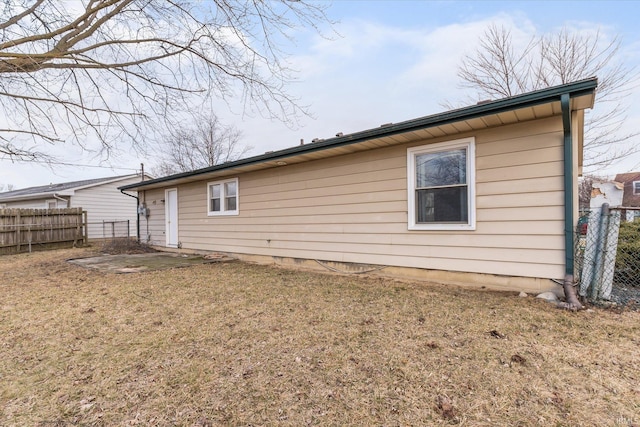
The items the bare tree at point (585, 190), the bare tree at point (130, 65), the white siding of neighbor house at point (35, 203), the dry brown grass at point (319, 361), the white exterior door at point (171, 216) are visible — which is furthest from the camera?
the white siding of neighbor house at point (35, 203)

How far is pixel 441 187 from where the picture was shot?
4.80m

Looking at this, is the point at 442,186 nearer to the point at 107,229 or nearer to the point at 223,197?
the point at 223,197

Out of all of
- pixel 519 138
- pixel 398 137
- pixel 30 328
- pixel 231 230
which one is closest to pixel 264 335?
pixel 30 328

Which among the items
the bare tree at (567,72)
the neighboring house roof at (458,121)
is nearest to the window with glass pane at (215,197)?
the neighboring house roof at (458,121)

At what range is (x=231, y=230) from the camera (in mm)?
8406

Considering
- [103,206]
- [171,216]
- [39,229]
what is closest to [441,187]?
[171,216]

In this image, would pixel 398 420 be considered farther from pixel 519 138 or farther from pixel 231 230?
pixel 231 230

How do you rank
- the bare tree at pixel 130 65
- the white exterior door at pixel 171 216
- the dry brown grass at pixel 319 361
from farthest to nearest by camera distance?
1. the white exterior door at pixel 171 216
2. the bare tree at pixel 130 65
3. the dry brown grass at pixel 319 361

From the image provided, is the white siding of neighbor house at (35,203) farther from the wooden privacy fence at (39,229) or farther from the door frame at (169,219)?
the door frame at (169,219)

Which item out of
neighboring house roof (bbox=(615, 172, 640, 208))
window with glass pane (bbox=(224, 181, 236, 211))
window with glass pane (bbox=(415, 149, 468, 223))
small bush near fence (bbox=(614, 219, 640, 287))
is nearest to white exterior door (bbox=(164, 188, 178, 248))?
window with glass pane (bbox=(224, 181, 236, 211))

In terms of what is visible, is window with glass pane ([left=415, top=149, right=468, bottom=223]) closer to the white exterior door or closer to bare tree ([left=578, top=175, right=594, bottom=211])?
the white exterior door

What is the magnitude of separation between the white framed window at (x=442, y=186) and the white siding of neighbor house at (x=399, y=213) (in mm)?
98

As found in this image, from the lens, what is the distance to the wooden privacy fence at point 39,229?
10.9m

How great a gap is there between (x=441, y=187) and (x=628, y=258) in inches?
131
